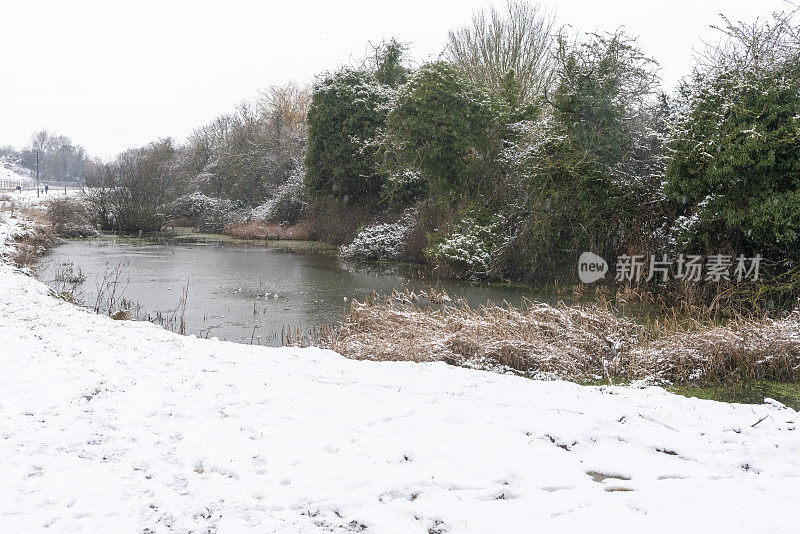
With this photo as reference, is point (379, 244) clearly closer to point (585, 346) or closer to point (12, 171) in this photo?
point (585, 346)

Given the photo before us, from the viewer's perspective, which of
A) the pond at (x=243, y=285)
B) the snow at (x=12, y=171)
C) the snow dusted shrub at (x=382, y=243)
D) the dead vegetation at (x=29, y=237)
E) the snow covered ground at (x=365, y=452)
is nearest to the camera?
the snow covered ground at (x=365, y=452)

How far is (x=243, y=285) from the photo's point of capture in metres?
12.3

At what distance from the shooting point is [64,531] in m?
2.61

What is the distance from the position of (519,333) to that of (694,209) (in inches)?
218

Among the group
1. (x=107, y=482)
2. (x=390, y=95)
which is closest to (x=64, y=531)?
(x=107, y=482)

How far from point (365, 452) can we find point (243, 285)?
9.38 metres

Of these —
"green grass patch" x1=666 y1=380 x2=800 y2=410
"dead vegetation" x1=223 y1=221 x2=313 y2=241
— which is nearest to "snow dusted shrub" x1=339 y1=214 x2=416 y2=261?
"dead vegetation" x1=223 y1=221 x2=313 y2=241

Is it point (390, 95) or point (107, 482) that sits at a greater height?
point (390, 95)

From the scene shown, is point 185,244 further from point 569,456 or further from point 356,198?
point 569,456

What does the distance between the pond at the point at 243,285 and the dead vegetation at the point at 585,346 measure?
197 cm

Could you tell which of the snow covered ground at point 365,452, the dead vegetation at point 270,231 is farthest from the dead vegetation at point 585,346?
the dead vegetation at point 270,231

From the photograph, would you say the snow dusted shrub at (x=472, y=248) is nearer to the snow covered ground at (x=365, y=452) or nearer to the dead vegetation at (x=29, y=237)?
the snow covered ground at (x=365, y=452)

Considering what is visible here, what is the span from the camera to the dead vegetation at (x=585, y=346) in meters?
5.79

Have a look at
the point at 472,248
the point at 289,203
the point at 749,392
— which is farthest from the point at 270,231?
the point at 749,392
